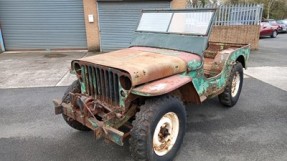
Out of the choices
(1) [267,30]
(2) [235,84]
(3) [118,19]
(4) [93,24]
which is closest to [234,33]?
(3) [118,19]

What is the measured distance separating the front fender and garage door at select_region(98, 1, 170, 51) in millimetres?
8120

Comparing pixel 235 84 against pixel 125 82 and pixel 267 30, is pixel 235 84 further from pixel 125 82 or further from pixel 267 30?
pixel 267 30

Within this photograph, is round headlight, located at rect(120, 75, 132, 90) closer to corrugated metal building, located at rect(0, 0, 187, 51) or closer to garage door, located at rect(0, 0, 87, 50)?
corrugated metal building, located at rect(0, 0, 187, 51)

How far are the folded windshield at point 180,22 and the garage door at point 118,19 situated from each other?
6705 millimetres

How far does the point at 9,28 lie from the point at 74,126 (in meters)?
9.75

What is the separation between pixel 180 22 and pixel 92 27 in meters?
7.79

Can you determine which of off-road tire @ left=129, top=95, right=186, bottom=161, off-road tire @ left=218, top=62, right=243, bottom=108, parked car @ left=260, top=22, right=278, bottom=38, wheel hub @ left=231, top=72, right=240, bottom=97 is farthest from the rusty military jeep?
parked car @ left=260, top=22, right=278, bottom=38

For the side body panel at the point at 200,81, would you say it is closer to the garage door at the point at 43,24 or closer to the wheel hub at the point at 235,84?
the wheel hub at the point at 235,84

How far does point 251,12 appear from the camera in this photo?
11609 millimetres

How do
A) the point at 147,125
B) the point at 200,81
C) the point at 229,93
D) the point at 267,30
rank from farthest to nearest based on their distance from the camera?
the point at 267,30 → the point at 229,93 → the point at 200,81 → the point at 147,125

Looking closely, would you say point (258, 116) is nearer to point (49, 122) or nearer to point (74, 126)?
point (74, 126)

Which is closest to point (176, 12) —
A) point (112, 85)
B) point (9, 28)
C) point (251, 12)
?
point (112, 85)

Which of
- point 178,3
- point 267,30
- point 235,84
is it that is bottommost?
point 235,84

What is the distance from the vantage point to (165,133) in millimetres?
3047
